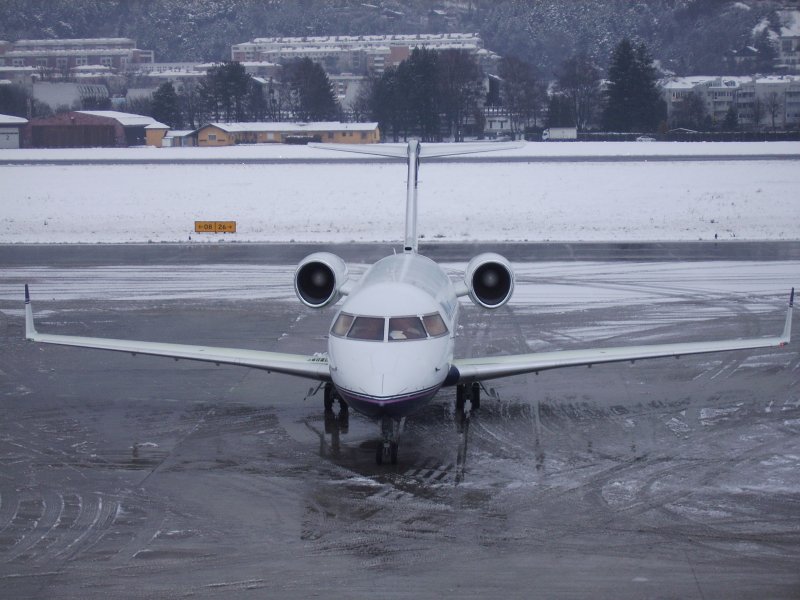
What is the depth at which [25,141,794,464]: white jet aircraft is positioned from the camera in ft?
43.2

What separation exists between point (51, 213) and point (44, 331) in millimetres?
22387

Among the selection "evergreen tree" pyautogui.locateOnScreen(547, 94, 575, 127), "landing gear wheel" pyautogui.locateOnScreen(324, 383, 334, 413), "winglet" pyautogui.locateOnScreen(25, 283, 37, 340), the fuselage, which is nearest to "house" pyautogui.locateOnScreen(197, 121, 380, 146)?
"evergreen tree" pyautogui.locateOnScreen(547, 94, 575, 127)

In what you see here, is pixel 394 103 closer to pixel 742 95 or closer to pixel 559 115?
pixel 559 115

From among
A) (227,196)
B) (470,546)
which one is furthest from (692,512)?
(227,196)

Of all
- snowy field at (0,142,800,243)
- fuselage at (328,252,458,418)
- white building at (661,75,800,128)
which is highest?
white building at (661,75,800,128)

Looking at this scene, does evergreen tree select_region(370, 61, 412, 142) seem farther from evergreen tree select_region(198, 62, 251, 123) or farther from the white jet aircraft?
the white jet aircraft

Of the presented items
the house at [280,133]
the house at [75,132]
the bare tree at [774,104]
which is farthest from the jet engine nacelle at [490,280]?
the bare tree at [774,104]

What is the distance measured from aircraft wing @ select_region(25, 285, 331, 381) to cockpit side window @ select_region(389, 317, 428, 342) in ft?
4.72

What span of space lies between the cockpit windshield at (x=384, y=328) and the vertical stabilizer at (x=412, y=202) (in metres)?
5.03

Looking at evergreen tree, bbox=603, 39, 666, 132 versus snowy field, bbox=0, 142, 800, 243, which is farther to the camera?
evergreen tree, bbox=603, 39, 666, 132

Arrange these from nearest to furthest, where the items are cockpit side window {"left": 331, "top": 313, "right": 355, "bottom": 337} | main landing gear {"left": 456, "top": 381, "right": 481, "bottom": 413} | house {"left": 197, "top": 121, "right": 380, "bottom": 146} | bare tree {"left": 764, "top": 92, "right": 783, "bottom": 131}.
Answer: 1. cockpit side window {"left": 331, "top": 313, "right": 355, "bottom": 337}
2. main landing gear {"left": 456, "top": 381, "right": 481, "bottom": 413}
3. house {"left": 197, "top": 121, "right": 380, "bottom": 146}
4. bare tree {"left": 764, "top": 92, "right": 783, "bottom": 131}

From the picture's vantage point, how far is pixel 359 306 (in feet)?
46.0

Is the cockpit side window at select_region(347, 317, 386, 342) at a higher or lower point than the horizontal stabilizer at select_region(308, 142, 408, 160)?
lower

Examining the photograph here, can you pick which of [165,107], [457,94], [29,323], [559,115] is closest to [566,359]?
[29,323]
